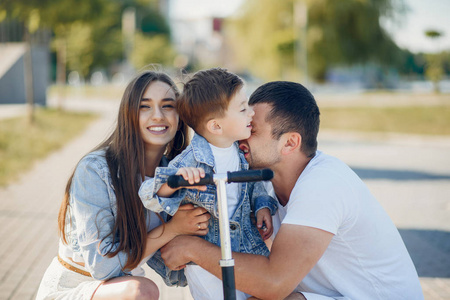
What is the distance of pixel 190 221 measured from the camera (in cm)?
250

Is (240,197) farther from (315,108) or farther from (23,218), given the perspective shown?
(23,218)

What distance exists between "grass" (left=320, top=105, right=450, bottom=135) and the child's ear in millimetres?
15790

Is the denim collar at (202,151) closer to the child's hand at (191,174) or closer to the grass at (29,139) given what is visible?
the child's hand at (191,174)

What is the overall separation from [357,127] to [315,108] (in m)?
17.2

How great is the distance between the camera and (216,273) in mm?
2426

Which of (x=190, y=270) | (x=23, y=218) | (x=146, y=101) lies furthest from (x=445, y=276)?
(x=23, y=218)

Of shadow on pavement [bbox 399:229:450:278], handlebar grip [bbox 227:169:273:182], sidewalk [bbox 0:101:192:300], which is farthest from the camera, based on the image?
shadow on pavement [bbox 399:229:450:278]

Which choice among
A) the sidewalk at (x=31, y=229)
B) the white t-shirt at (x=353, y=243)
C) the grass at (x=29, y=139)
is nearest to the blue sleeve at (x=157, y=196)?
the white t-shirt at (x=353, y=243)

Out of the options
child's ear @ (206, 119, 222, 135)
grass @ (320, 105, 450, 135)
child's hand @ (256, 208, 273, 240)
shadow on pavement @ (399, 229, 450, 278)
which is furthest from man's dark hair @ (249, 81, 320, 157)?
grass @ (320, 105, 450, 135)

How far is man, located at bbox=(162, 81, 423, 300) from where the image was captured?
2.24 metres

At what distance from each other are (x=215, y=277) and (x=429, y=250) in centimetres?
372

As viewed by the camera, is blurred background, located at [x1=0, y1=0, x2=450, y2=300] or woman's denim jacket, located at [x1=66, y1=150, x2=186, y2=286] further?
blurred background, located at [x1=0, y1=0, x2=450, y2=300]

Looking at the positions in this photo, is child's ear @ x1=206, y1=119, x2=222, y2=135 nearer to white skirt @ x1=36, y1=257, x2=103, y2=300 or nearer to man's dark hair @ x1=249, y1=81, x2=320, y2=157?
man's dark hair @ x1=249, y1=81, x2=320, y2=157

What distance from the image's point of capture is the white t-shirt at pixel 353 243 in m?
2.30
